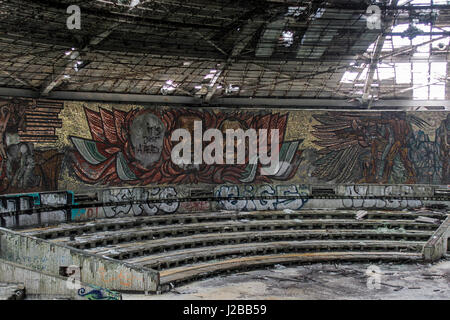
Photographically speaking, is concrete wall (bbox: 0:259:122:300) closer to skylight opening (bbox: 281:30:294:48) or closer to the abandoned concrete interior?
the abandoned concrete interior

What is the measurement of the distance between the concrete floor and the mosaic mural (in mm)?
9768

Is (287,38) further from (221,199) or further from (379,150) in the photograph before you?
(379,150)

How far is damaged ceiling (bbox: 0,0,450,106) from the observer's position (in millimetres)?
23812

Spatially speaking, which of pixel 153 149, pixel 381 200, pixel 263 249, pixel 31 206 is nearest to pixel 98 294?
pixel 263 249

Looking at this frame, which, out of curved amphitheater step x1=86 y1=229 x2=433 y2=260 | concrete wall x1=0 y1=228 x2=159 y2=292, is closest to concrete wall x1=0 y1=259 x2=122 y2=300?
concrete wall x1=0 y1=228 x2=159 y2=292

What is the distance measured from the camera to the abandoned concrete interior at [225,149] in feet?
72.6

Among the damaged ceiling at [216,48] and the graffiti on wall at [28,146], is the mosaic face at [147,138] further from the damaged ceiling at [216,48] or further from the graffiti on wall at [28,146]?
the graffiti on wall at [28,146]

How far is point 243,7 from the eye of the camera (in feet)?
79.9

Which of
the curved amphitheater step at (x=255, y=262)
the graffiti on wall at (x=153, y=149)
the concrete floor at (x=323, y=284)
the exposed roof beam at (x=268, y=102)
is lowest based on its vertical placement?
the concrete floor at (x=323, y=284)

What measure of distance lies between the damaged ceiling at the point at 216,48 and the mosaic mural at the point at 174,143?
4.53 feet

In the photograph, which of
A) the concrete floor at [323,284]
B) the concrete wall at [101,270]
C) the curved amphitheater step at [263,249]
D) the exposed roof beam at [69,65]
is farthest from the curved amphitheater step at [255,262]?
the exposed roof beam at [69,65]

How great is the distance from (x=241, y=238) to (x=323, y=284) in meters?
6.33

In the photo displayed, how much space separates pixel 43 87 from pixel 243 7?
37.8 ft

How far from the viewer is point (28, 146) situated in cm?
2731
